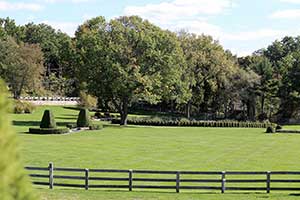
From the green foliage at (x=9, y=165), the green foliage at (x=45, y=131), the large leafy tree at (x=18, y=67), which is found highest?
the large leafy tree at (x=18, y=67)

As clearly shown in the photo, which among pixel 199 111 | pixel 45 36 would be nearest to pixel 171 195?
pixel 199 111

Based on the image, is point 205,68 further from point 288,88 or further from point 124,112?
point 124,112

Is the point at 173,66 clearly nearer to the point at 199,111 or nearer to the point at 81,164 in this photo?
the point at 199,111

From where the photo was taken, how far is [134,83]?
65125 mm

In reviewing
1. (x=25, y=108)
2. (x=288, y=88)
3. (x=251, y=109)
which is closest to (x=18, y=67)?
(x=25, y=108)

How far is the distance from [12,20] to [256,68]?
215 feet

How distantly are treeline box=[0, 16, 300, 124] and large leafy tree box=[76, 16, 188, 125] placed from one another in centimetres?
13

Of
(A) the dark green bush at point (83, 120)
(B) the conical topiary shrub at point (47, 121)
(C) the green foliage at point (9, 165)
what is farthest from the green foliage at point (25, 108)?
(C) the green foliage at point (9, 165)

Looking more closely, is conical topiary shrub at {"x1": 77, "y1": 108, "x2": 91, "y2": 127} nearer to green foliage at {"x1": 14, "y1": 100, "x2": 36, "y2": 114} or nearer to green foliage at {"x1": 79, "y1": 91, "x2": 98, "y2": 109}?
green foliage at {"x1": 14, "y1": 100, "x2": 36, "y2": 114}

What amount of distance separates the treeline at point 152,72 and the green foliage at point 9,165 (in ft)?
202

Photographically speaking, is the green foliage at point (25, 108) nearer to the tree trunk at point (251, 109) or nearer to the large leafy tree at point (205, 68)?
the large leafy tree at point (205, 68)

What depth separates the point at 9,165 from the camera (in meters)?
2.63

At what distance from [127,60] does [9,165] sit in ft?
211

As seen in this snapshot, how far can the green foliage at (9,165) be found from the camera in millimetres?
2596
